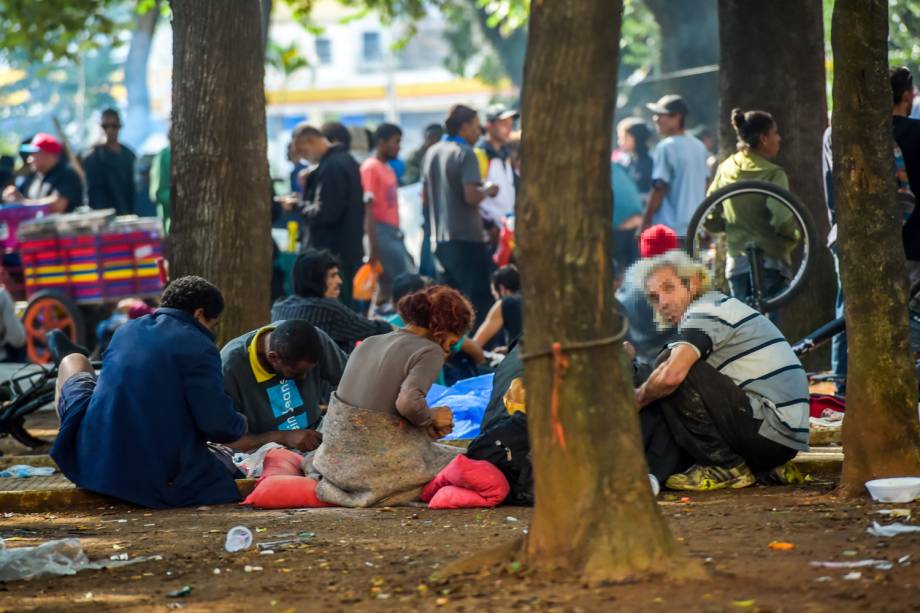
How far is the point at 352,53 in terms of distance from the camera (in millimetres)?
82625

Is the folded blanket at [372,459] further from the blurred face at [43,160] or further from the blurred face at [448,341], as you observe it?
the blurred face at [43,160]

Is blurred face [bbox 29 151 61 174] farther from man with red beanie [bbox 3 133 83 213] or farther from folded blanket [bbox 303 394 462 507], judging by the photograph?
folded blanket [bbox 303 394 462 507]

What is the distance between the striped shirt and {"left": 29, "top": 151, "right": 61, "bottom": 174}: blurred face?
1056 centimetres

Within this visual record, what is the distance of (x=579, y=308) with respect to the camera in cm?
513

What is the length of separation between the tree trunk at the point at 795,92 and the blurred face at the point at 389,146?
3.83 meters

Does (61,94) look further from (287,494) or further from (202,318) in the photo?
(287,494)

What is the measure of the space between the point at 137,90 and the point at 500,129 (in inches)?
1489

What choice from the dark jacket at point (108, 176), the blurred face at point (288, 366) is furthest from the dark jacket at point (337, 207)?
the dark jacket at point (108, 176)

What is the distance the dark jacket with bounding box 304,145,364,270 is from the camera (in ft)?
41.8

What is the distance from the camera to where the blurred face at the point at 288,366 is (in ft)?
27.9

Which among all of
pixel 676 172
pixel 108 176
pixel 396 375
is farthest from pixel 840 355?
pixel 108 176

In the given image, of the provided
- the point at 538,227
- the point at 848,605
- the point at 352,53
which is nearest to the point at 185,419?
the point at 538,227

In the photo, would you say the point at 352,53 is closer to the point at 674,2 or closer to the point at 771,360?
the point at 674,2

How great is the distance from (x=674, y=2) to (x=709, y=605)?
18.9 metres
